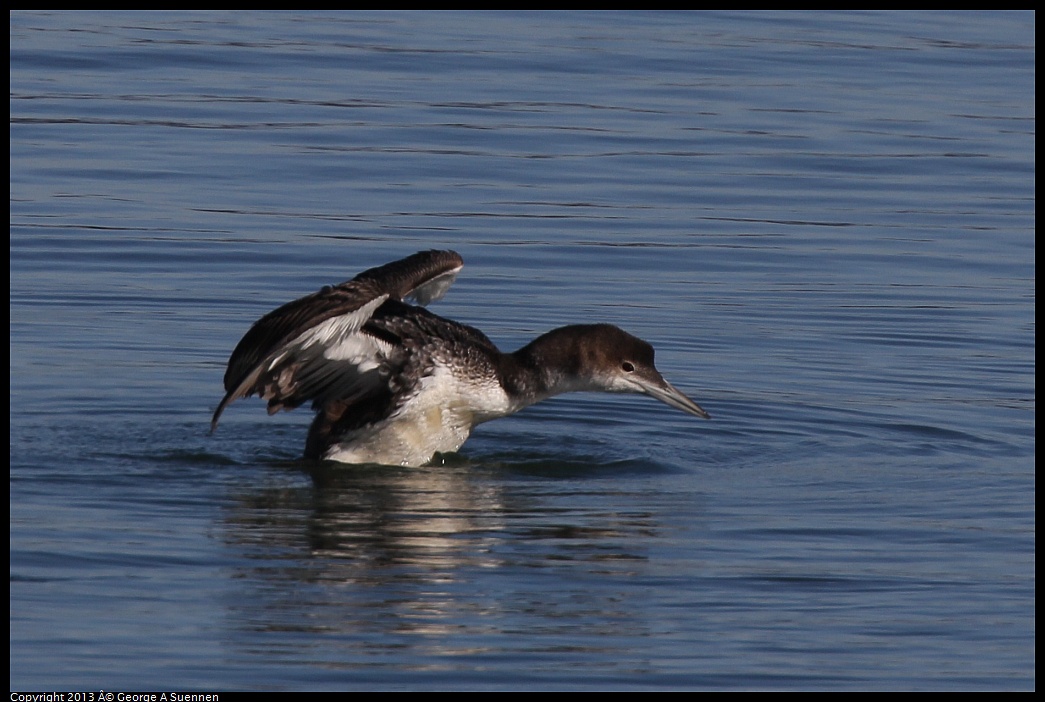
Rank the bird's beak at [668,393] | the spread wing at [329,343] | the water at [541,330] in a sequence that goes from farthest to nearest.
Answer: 1. the bird's beak at [668,393]
2. the spread wing at [329,343]
3. the water at [541,330]

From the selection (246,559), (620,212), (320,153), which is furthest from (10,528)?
(320,153)

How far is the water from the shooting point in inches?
279

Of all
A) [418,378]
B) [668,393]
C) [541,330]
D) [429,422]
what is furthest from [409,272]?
[541,330]

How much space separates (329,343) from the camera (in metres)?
9.12

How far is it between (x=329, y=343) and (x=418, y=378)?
0.52 meters

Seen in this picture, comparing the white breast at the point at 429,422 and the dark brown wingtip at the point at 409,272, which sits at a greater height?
the dark brown wingtip at the point at 409,272

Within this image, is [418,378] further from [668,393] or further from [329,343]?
[668,393]

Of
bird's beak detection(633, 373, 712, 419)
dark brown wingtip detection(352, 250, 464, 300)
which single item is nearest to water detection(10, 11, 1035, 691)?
bird's beak detection(633, 373, 712, 419)

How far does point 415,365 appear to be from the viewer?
9438mm

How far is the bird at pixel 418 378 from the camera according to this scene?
370 inches

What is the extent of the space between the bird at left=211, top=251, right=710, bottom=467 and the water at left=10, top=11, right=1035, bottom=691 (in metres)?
0.23

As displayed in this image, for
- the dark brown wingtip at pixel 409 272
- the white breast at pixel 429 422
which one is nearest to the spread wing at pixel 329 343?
the dark brown wingtip at pixel 409 272

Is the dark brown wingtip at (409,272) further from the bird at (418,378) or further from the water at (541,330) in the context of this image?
the water at (541,330)

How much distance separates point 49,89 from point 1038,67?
9.56 meters
